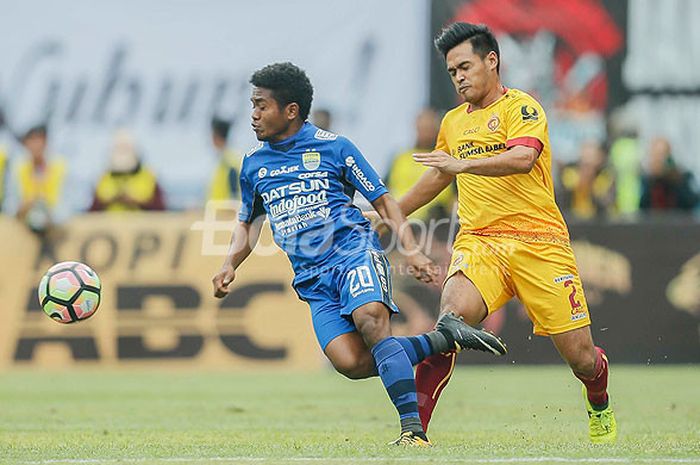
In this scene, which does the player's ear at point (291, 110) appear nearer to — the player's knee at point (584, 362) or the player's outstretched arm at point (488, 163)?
the player's outstretched arm at point (488, 163)

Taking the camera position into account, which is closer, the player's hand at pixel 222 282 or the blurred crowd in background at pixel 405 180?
the player's hand at pixel 222 282

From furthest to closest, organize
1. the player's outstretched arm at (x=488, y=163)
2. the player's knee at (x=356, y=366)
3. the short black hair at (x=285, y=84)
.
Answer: the short black hair at (x=285, y=84)
the player's knee at (x=356, y=366)
the player's outstretched arm at (x=488, y=163)

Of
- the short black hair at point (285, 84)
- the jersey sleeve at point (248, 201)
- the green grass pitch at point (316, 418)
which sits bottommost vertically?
the green grass pitch at point (316, 418)

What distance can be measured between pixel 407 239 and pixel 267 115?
3.70 ft

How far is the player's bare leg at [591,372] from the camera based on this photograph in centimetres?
848

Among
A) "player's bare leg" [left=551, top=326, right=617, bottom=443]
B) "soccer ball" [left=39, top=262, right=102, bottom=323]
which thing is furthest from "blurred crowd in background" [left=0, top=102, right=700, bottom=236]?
"player's bare leg" [left=551, top=326, right=617, bottom=443]

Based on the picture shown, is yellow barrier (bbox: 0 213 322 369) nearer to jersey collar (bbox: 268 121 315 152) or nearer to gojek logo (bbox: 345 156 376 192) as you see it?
jersey collar (bbox: 268 121 315 152)

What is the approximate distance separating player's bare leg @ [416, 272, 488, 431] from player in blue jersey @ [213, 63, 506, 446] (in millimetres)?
150

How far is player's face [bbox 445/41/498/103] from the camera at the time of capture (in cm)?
850

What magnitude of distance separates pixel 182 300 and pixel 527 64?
19.9 ft

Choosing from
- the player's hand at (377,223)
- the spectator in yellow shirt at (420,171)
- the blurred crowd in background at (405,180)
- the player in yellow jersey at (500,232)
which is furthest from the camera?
the blurred crowd in background at (405,180)

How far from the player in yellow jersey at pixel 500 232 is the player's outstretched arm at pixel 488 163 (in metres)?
0.18

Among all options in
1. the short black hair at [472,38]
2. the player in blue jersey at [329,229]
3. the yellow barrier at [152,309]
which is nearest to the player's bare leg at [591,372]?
the player in blue jersey at [329,229]

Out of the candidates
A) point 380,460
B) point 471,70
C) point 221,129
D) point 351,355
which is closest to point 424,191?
point 471,70
